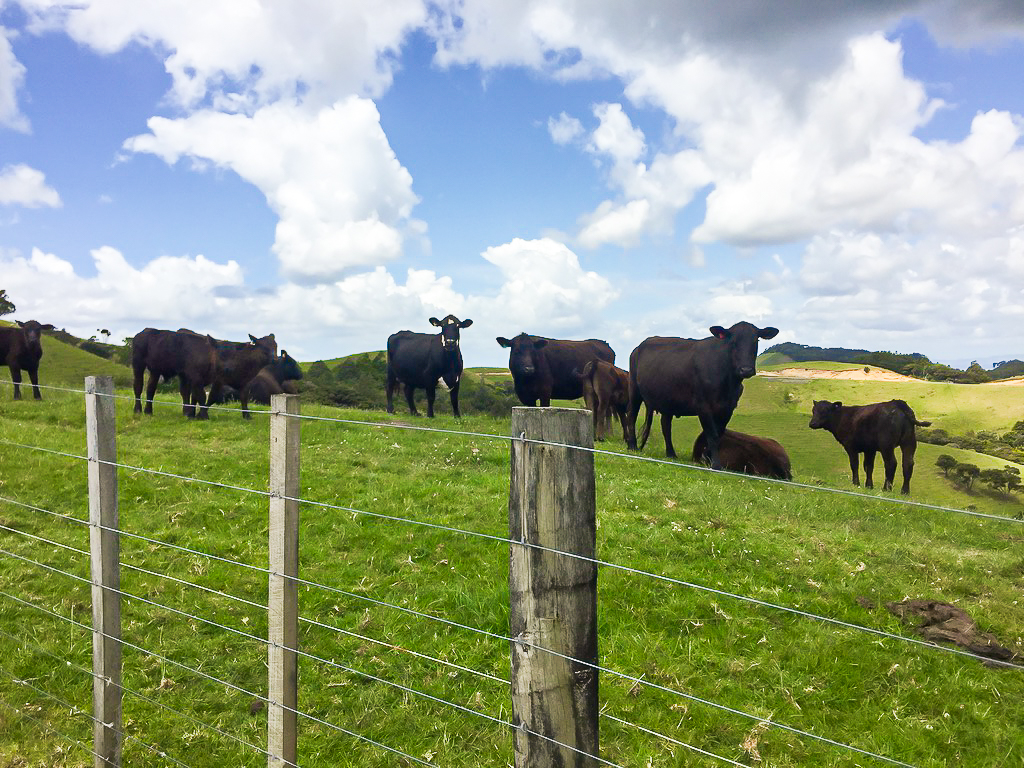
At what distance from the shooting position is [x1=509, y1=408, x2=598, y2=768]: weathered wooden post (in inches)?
100

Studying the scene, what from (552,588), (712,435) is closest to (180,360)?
(712,435)

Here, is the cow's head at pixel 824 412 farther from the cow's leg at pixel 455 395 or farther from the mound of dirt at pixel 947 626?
the mound of dirt at pixel 947 626

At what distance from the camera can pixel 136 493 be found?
33.0 feet

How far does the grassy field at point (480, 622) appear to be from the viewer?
195 inches

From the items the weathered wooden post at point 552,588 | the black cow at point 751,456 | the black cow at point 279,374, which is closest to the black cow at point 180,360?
the black cow at point 279,374

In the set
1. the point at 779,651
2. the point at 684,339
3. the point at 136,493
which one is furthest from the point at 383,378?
the point at 779,651

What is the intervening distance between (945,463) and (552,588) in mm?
49115

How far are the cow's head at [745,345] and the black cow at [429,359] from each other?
30.0 feet

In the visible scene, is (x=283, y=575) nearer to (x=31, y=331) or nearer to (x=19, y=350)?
(x=19, y=350)

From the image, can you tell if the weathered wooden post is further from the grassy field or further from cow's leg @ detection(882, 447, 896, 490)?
cow's leg @ detection(882, 447, 896, 490)

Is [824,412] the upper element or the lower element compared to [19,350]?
lower

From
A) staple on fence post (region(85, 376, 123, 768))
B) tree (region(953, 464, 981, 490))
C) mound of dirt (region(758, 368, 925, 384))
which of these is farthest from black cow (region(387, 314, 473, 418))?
mound of dirt (region(758, 368, 925, 384))

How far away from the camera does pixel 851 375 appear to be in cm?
8006

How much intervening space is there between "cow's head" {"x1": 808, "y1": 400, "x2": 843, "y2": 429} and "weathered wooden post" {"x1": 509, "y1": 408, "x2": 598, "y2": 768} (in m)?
18.7
